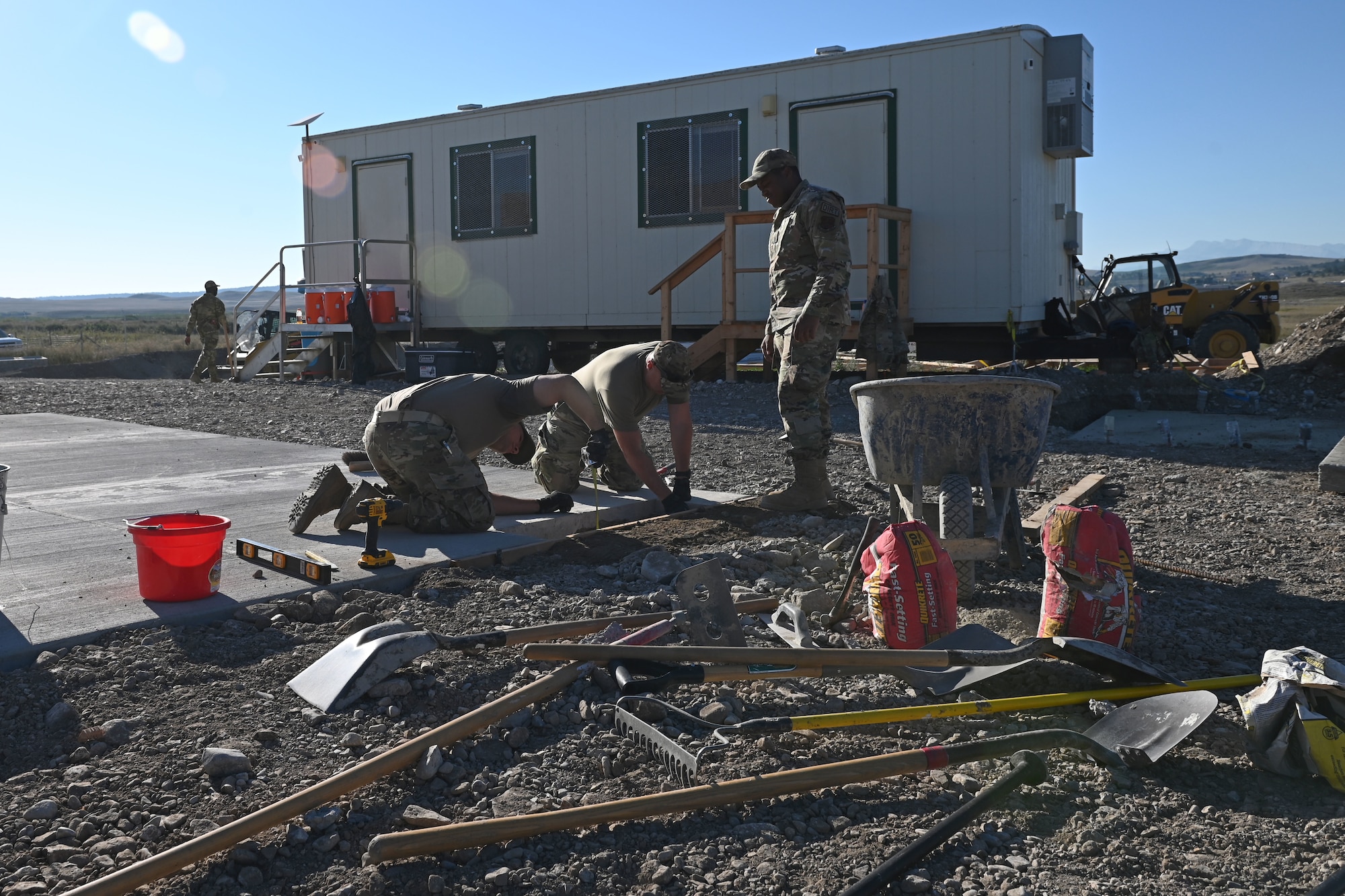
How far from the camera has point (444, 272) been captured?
52.3 ft

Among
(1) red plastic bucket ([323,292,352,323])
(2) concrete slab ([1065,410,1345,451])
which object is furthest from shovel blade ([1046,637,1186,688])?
(1) red plastic bucket ([323,292,352,323])

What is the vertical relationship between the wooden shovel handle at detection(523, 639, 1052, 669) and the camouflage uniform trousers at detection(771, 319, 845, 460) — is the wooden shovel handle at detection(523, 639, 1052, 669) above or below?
below

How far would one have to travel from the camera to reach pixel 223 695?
3.26 m

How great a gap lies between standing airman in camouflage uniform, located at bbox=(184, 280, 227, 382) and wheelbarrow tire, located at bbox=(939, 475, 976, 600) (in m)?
16.1

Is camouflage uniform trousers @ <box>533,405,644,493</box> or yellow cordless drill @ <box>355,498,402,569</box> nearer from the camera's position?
yellow cordless drill @ <box>355,498,402,569</box>

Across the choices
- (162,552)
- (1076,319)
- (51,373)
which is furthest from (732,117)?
(51,373)

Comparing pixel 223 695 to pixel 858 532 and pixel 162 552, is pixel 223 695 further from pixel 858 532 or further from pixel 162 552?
pixel 858 532

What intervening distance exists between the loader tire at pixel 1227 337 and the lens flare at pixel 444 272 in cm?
1062

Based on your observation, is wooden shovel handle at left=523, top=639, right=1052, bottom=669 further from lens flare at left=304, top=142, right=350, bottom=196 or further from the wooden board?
lens flare at left=304, top=142, right=350, bottom=196

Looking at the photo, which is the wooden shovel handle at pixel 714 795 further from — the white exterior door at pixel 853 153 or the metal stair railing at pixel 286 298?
the metal stair railing at pixel 286 298

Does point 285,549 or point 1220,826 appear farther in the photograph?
point 285,549

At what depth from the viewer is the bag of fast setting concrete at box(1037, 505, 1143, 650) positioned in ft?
11.3

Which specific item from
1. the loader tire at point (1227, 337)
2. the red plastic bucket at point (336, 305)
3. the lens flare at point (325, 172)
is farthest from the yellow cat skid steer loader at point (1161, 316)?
the lens flare at point (325, 172)

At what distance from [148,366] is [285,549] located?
87.2 ft
